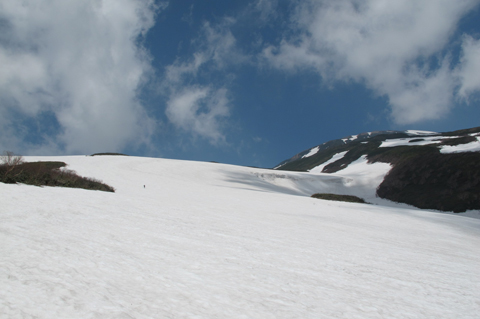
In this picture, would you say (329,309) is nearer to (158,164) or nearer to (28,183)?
(28,183)

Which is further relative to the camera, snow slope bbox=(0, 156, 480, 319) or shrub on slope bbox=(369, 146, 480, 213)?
shrub on slope bbox=(369, 146, 480, 213)

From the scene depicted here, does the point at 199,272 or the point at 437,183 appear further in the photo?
the point at 437,183

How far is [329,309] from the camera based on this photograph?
296 cm

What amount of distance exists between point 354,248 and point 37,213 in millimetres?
7000

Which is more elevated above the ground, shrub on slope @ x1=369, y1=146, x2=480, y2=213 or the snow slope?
shrub on slope @ x1=369, y1=146, x2=480, y2=213

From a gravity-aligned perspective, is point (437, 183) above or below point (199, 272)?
above

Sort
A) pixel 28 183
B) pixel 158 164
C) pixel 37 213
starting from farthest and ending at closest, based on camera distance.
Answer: pixel 158 164 < pixel 28 183 < pixel 37 213

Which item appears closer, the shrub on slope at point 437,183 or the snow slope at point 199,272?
the snow slope at point 199,272

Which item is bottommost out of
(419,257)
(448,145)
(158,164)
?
(419,257)

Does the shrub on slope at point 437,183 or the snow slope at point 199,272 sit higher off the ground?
the shrub on slope at point 437,183

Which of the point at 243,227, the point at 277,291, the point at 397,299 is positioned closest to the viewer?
the point at 277,291

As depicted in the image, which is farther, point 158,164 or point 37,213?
point 158,164

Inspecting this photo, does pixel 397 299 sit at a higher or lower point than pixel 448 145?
lower

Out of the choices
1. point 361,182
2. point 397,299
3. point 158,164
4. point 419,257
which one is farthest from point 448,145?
point 397,299
